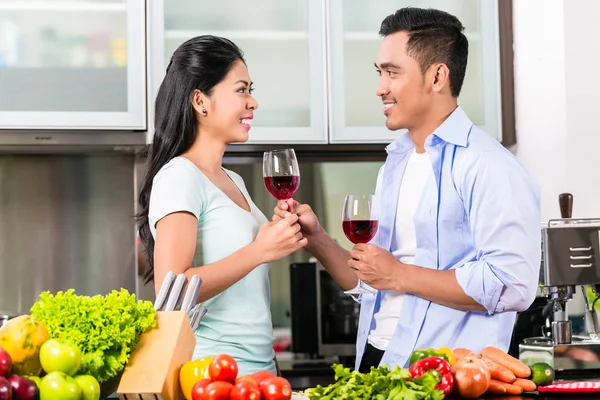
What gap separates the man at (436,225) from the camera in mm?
Answer: 1861

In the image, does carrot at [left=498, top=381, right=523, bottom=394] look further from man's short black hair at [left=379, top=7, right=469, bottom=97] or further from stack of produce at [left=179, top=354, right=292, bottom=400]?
man's short black hair at [left=379, top=7, right=469, bottom=97]

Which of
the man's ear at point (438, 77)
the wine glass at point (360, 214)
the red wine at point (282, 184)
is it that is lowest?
the wine glass at point (360, 214)

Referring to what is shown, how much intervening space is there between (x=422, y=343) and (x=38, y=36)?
Answer: 193 centimetres

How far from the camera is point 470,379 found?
1498mm

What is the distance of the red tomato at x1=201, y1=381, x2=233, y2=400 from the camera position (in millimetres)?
1305

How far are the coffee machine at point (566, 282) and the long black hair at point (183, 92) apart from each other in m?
0.96

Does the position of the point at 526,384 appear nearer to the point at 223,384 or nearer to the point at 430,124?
the point at 223,384

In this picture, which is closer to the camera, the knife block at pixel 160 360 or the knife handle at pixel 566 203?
the knife block at pixel 160 360

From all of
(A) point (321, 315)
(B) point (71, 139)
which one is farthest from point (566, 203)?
(B) point (71, 139)

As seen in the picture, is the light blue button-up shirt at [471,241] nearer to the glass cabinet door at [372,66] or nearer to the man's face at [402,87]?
the man's face at [402,87]

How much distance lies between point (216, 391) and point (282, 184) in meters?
0.69

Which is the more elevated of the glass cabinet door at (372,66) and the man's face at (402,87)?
the glass cabinet door at (372,66)

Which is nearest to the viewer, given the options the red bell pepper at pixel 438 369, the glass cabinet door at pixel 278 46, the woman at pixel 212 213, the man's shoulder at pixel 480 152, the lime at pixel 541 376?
the red bell pepper at pixel 438 369

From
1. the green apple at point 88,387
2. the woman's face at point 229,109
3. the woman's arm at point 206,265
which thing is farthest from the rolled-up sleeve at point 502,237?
the green apple at point 88,387
